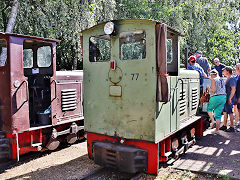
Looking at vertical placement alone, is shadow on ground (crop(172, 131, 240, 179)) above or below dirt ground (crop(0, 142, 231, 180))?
above

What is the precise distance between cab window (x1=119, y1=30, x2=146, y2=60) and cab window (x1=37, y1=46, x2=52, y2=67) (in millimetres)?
2280

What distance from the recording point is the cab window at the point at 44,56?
5610 mm

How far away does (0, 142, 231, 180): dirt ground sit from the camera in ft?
13.5

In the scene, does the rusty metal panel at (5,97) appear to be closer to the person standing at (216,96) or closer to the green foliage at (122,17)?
the person standing at (216,96)

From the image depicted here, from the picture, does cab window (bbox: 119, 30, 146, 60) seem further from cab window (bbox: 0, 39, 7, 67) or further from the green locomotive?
cab window (bbox: 0, 39, 7, 67)

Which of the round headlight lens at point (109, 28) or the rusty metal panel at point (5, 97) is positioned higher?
the round headlight lens at point (109, 28)

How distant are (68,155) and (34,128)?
3.75 feet

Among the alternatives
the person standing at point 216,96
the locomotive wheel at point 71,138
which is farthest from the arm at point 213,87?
the locomotive wheel at point 71,138

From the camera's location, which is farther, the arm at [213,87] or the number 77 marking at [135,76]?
the arm at [213,87]

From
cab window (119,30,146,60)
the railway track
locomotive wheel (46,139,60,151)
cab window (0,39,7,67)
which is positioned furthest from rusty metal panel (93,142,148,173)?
cab window (0,39,7,67)

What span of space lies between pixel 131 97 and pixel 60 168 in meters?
2.20

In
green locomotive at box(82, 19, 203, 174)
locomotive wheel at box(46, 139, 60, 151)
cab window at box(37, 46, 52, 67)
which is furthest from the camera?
cab window at box(37, 46, 52, 67)

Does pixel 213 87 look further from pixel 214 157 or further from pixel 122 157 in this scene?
pixel 122 157

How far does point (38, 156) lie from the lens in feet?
17.8
